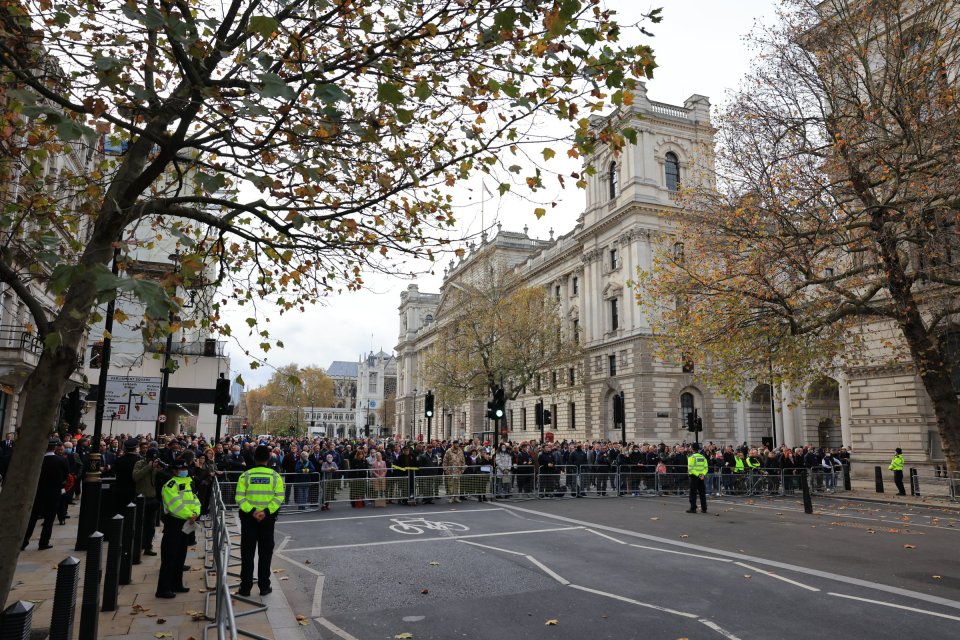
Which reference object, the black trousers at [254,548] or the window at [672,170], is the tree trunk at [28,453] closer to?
the black trousers at [254,548]

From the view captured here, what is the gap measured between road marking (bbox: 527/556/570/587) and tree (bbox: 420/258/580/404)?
32967 millimetres

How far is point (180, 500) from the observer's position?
8023 mm

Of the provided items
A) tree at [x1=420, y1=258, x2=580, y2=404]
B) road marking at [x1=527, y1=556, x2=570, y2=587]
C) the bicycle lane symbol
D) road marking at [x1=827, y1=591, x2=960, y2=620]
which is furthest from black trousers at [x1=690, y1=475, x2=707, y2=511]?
tree at [x1=420, y1=258, x2=580, y2=404]

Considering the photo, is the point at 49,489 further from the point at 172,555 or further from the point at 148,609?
the point at 148,609

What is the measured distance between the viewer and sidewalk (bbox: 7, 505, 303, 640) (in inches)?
246

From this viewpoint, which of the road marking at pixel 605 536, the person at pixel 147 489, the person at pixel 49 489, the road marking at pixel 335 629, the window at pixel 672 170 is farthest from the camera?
the window at pixel 672 170

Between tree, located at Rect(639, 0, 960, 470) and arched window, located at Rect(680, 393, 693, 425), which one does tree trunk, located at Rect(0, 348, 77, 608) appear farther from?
arched window, located at Rect(680, 393, 693, 425)

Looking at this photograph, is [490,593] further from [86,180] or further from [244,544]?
[86,180]

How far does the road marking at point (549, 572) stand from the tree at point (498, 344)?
33.0 metres

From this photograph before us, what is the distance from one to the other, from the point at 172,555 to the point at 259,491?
1195 mm

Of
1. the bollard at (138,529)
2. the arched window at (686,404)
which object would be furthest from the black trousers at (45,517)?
the arched window at (686,404)

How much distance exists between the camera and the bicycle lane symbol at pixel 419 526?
1352 cm

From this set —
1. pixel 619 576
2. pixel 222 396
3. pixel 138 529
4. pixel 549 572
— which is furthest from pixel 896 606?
pixel 222 396

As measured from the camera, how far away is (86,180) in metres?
7.04
